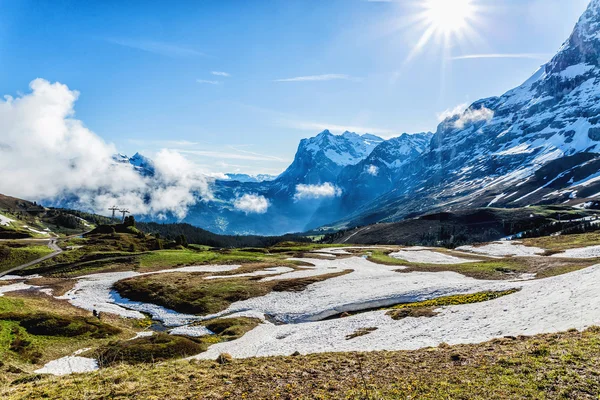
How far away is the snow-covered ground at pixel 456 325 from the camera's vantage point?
87.3 feet

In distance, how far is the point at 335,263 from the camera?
87.5m

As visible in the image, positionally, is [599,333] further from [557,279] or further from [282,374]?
[557,279]

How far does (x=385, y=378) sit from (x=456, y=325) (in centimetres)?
1622

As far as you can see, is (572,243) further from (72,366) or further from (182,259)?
(72,366)

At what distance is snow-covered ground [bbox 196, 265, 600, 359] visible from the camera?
26609mm

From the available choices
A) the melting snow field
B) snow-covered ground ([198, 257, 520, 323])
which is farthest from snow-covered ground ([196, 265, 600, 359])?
snow-covered ground ([198, 257, 520, 323])

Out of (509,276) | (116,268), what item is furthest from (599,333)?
(116,268)

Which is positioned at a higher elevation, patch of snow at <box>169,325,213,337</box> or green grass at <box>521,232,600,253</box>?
green grass at <box>521,232,600,253</box>

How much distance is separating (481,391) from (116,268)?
86064 millimetres

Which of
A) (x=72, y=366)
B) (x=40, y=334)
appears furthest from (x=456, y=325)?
(x=40, y=334)

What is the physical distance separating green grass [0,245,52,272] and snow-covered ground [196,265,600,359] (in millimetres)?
89030

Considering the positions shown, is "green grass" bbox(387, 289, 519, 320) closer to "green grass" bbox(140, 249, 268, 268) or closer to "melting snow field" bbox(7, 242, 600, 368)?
"melting snow field" bbox(7, 242, 600, 368)

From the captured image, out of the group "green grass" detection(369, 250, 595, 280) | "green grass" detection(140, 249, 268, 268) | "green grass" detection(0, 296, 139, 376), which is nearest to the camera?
"green grass" detection(0, 296, 139, 376)

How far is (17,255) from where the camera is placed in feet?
325
